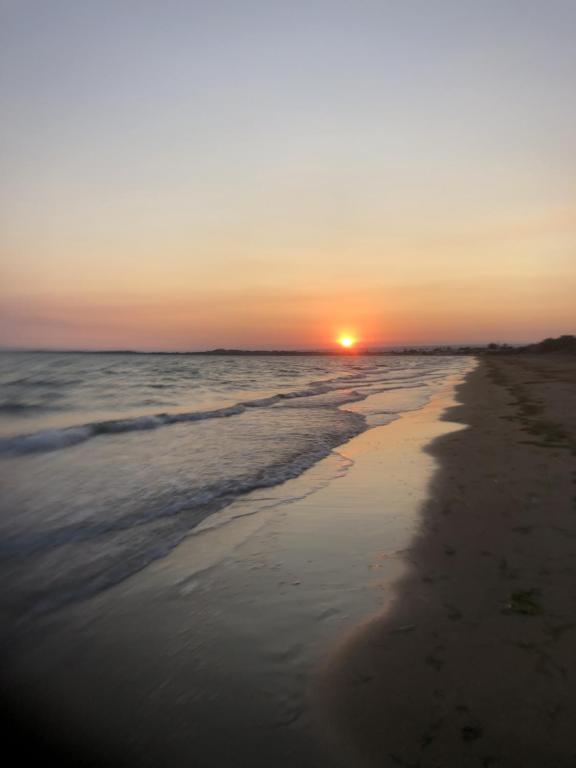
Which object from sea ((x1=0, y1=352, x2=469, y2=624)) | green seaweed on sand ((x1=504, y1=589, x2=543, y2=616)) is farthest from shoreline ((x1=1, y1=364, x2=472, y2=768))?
green seaweed on sand ((x1=504, y1=589, x2=543, y2=616))

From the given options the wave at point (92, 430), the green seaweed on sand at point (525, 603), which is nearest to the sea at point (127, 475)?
the wave at point (92, 430)

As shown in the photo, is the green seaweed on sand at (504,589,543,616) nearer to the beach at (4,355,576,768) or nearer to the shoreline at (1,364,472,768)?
the beach at (4,355,576,768)

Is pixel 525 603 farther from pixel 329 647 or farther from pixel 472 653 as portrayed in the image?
pixel 329 647

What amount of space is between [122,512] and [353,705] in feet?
17.5

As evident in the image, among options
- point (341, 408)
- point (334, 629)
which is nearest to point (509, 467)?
point (334, 629)

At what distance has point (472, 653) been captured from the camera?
365 centimetres

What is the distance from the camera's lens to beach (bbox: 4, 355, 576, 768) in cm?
289

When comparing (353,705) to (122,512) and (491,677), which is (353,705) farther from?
(122,512)

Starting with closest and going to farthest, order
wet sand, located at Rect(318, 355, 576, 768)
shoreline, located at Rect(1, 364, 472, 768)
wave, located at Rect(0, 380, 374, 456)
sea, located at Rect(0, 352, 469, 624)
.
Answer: wet sand, located at Rect(318, 355, 576, 768) < shoreline, located at Rect(1, 364, 472, 768) < sea, located at Rect(0, 352, 469, 624) < wave, located at Rect(0, 380, 374, 456)

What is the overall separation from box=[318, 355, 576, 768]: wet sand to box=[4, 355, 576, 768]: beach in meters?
0.01

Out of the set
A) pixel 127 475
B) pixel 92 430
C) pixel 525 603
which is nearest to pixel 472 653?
pixel 525 603

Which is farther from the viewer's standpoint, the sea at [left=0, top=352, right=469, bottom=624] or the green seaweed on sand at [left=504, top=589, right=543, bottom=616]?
the sea at [left=0, top=352, right=469, bottom=624]

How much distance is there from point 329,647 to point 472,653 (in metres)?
1.10

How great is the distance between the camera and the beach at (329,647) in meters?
2.89
